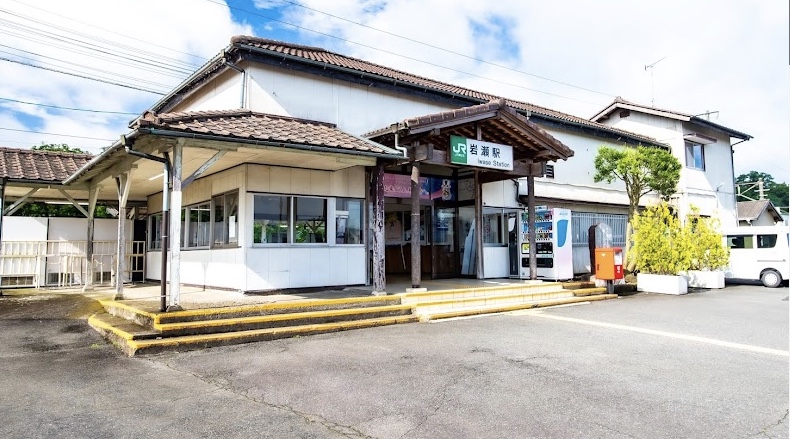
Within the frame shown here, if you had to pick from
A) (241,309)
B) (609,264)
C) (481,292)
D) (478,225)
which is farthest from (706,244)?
(241,309)

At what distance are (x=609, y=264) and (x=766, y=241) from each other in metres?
6.85

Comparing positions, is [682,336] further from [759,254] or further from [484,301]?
[759,254]

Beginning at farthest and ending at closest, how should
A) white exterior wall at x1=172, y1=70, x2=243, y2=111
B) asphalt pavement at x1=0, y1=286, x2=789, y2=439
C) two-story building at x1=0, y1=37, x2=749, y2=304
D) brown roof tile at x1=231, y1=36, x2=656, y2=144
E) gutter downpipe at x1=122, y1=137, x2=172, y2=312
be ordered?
white exterior wall at x1=172, y1=70, x2=243, y2=111, brown roof tile at x1=231, y1=36, x2=656, y2=144, two-story building at x1=0, y1=37, x2=749, y2=304, gutter downpipe at x1=122, y1=137, x2=172, y2=312, asphalt pavement at x1=0, y1=286, x2=789, y2=439

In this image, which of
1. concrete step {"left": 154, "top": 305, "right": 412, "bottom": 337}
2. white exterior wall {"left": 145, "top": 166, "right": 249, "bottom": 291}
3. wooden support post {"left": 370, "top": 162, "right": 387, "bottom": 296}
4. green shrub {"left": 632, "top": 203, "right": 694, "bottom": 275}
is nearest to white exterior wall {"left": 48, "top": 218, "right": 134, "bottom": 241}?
white exterior wall {"left": 145, "top": 166, "right": 249, "bottom": 291}

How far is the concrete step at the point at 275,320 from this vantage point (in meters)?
6.73

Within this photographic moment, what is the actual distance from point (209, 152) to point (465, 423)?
629 cm

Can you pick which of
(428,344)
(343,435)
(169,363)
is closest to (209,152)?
(169,363)

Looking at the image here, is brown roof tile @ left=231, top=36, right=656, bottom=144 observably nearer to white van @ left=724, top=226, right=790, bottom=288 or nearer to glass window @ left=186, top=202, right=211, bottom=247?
glass window @ left=186, top=202, right=211, bottom=247

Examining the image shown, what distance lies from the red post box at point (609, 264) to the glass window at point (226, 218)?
29.2ft

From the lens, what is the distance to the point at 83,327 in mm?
8188

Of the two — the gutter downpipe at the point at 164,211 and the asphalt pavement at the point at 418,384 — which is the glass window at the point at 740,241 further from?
the gutter downpipe at the point at 164,211

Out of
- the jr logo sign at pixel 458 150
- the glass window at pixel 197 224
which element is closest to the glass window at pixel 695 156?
the jr logo sign at pixel 458 150

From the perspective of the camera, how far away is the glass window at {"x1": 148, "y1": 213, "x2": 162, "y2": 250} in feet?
47.1

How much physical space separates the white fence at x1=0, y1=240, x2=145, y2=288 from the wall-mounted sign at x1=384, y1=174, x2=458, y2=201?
26.4 ft
